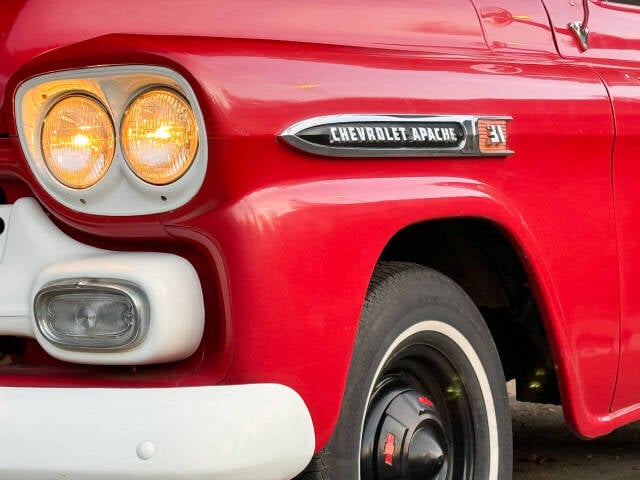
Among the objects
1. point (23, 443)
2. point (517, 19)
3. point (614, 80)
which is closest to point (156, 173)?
point (23, 443)

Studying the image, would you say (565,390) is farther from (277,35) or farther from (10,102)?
(10,102)

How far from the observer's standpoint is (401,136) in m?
2.56

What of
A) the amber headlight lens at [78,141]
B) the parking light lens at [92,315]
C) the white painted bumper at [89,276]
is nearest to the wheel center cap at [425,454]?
the white painted bumper at [89,276]

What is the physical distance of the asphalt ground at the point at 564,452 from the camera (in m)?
4.34

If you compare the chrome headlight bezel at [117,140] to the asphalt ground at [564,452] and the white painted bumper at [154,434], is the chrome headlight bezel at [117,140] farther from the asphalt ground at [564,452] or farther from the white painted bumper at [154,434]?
the asphalt ground at [564,452]

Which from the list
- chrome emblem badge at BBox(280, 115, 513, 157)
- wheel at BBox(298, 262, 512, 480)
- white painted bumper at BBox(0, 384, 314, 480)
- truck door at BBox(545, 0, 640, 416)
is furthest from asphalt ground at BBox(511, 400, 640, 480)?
white painted bumper at BBox(0, 384, 314, 480)

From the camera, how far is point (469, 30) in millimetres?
3014

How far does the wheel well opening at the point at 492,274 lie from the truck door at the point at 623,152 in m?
0.21

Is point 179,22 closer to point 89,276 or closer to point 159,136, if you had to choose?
point 159,136

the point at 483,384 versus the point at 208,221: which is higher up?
the point at 208,221

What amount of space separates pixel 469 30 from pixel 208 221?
3.45 ft

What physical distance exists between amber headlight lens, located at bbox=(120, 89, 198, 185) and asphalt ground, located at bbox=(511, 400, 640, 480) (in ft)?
7.72

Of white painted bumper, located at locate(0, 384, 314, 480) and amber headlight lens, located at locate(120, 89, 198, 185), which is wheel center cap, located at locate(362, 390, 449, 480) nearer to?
white painted bumper, located at locate(0, 384, 314, 480)

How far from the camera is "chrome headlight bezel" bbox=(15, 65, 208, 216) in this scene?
2.26 metres
